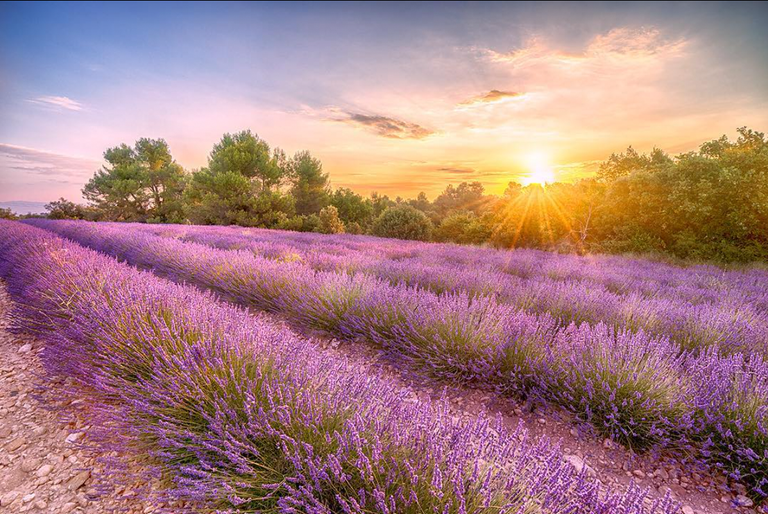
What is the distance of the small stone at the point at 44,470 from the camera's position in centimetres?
152

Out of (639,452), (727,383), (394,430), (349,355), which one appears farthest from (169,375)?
(727,383)

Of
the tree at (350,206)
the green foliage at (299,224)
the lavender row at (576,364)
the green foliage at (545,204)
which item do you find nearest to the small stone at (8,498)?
the lavender row at (576,364)

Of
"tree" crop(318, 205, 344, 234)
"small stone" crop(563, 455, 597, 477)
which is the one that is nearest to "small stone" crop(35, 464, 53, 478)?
"small stone" crop(563, 455, 597, 477)

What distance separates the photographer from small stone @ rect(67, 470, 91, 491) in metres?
1.45

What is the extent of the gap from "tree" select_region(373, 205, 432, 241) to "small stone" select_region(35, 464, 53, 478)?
1586 centimetres

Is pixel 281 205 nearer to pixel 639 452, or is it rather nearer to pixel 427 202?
A: pixel 639 452

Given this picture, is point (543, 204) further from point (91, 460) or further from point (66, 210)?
point (66, 210)

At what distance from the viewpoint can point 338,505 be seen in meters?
1.19

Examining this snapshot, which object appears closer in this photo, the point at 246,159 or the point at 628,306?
the point at 628,306

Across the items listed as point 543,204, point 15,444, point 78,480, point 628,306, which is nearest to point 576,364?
point 628,306

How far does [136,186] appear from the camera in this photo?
27375 millimetres

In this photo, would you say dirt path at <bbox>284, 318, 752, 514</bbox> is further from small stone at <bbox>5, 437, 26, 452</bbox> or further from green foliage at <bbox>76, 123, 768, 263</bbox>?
green foliage at <bbox>76, 123, 768, 263</bbox>

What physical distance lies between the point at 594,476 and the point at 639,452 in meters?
0.47

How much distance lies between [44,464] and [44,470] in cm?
5
